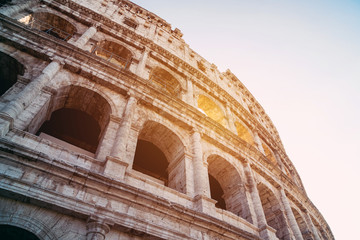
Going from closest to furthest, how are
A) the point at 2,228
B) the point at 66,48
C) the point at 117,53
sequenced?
the point at 2,228, the point at 66,48, the point at 117,53

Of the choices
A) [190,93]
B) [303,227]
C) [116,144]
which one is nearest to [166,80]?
[190,93]

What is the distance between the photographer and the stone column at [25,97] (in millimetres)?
5129

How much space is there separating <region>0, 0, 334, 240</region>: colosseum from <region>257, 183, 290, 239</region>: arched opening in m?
0.05

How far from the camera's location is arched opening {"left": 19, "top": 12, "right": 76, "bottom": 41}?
10.3 metres

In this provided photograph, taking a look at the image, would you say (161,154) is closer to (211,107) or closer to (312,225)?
(211,107)

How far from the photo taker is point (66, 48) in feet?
26.9

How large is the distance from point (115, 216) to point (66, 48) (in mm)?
6265

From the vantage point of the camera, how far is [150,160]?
10414 millimetres

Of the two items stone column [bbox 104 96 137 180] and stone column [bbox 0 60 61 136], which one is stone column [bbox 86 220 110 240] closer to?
stone column [bbox 104 96 137 180]

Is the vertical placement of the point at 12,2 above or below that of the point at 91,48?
above

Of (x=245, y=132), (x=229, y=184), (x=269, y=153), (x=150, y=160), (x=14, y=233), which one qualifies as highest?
(x=269, y=153)

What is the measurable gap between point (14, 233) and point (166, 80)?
32.1ft

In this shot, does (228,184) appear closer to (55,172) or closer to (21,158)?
(55,172)

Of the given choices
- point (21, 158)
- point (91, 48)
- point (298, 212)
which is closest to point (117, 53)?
point (91, 48)
